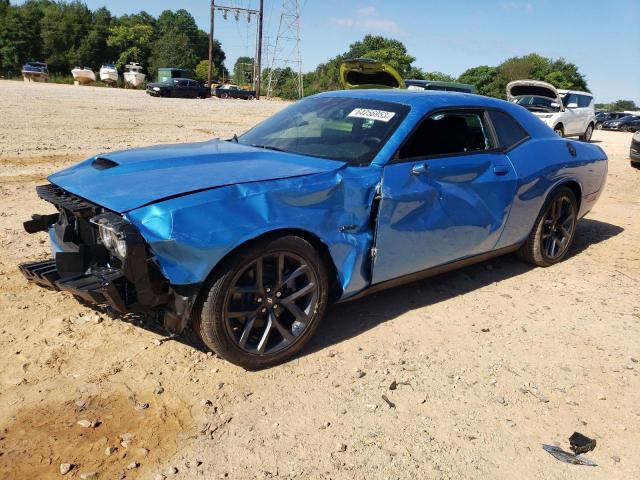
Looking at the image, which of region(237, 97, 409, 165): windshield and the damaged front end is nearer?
the damaged front end

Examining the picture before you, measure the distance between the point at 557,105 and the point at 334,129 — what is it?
14.1 m

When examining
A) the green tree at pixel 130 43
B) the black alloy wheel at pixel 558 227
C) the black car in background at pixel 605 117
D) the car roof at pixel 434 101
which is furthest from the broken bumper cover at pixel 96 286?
the green tree at pixel 130 43

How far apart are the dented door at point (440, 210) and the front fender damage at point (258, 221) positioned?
15 cm

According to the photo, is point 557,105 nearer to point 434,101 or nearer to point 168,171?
point 434,101

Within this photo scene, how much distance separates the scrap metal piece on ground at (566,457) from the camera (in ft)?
8.53

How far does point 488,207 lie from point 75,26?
276 feet

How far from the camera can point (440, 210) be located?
3770 mm

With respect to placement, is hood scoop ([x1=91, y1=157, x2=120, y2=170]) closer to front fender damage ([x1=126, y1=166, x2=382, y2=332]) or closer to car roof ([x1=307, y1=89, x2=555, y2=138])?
front fender damage ([x1=126, y1=166, x2=382, y2=332])

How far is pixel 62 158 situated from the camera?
9148mm

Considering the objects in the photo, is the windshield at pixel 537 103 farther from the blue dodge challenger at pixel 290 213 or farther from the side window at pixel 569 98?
the blue dodge challenger at pixel 290 213

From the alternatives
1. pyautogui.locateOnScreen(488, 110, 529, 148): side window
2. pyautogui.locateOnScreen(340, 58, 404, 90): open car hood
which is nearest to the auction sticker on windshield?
pyautogui.locateOnScreen(488, 110, 529, 148): side window

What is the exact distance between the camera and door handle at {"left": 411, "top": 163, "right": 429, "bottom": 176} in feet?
11.7

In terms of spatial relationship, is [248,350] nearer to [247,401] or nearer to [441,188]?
[247,401]

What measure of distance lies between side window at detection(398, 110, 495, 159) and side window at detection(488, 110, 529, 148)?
0.13m
